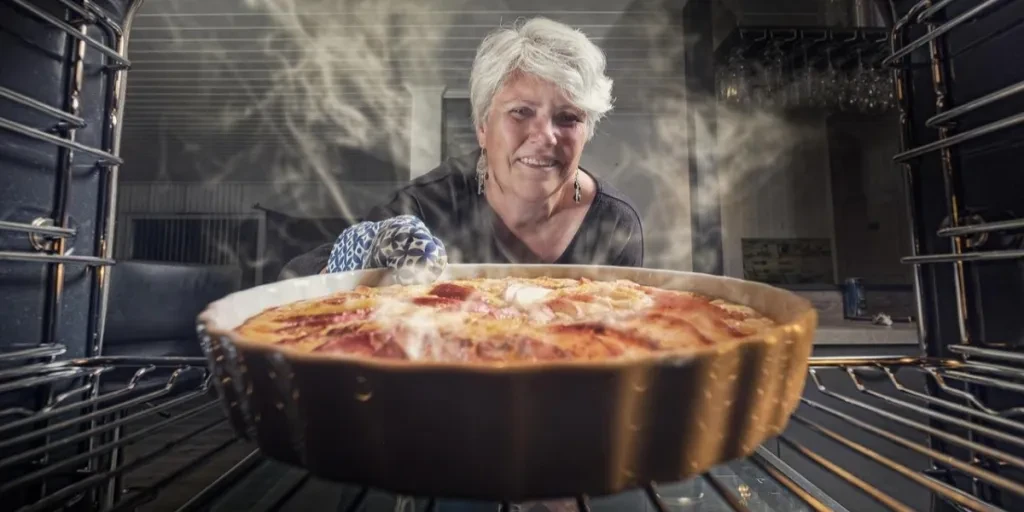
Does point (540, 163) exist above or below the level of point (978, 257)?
above

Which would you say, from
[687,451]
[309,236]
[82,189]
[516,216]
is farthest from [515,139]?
[309,236]

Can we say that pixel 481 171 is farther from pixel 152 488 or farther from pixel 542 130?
pixel 152 488

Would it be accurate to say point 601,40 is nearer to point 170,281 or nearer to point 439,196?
point 439,196

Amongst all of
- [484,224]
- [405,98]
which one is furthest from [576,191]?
[405,98]

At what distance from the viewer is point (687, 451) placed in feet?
0.87

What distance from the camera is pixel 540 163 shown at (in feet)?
4.09

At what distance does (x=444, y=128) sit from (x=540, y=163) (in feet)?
5.81

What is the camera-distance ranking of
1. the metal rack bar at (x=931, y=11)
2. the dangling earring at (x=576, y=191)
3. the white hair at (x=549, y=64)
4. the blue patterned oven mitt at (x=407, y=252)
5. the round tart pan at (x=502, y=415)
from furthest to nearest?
1. the dangling earring at (x=576, y=191)
2. the white hair at (x=549, y=64)
3. the blue patterned oven mitt at (x=407, y=252)
4. the metal rack bar at (x=931, y=11)
5. the round tart pan at (x=502, y=415)

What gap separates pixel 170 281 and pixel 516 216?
1816 millimetres

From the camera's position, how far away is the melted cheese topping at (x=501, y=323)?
0.30m

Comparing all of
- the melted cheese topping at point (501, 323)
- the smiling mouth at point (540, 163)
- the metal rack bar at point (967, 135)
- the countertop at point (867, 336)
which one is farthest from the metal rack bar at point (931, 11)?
the countertop at point (867, 336)

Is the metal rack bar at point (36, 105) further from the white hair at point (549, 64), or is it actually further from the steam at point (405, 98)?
the steam at point (405, 98)

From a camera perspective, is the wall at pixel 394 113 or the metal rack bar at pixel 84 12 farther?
the wall at pixel 394 113

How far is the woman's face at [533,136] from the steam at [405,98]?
109cm
